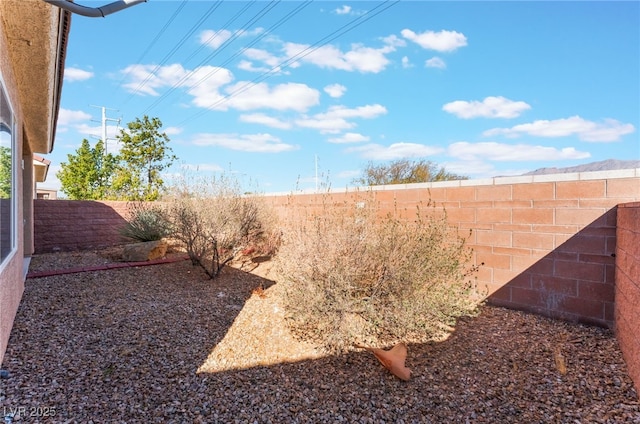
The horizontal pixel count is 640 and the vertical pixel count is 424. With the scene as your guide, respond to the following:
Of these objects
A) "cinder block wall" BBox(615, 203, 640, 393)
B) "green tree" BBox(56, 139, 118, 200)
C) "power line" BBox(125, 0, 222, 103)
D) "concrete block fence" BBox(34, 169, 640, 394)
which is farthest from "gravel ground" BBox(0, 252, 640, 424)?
"green tree" BBox(56, 139, 118, 200)

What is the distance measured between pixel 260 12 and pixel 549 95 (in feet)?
36.7

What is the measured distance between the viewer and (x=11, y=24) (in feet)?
10.9

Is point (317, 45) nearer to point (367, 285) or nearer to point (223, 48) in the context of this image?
point (223, 48)

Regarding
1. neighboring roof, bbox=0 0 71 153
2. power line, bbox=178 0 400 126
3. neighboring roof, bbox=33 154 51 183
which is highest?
power line, bbox=178 0 400 126

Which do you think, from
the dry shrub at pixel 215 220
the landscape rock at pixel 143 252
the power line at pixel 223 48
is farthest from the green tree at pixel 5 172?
the power line at pixel 223 48

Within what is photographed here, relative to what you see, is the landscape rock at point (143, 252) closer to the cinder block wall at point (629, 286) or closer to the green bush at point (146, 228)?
the green bush at point (146, 228)

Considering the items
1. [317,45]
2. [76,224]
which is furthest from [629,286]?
[317,45]

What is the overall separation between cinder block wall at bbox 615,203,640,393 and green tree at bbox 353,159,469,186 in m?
14.5

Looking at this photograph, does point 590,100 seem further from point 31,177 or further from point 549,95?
point 31,177

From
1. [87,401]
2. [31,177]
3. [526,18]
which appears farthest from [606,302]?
[31,177]

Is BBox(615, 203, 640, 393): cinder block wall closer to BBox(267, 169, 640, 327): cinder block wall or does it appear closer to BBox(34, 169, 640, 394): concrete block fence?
BBox(34, 169, 640, 394): concrete block fence

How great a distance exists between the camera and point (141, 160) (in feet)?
62.3

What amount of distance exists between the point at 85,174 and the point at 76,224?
14611mm

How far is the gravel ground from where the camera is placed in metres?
2.81
